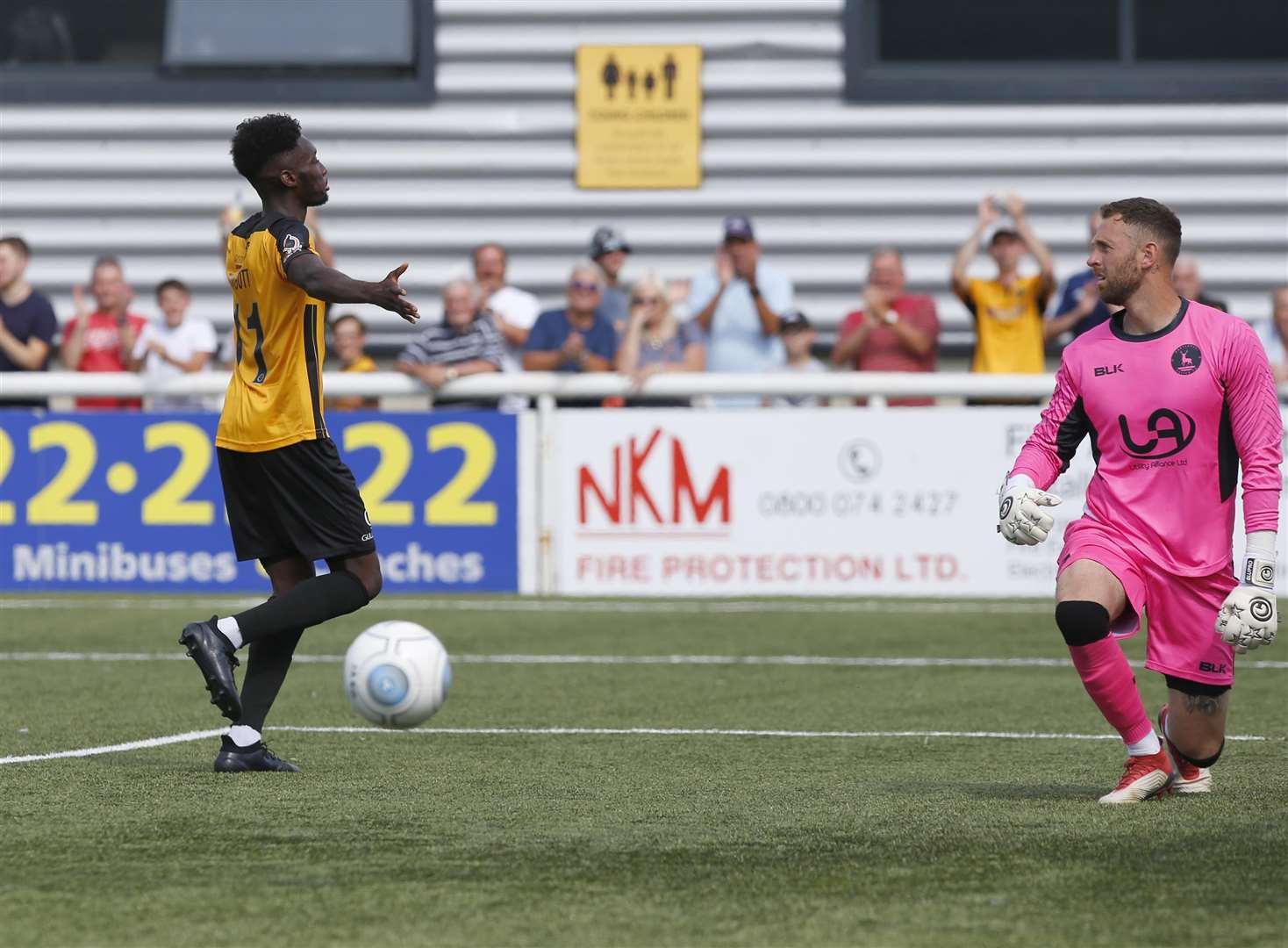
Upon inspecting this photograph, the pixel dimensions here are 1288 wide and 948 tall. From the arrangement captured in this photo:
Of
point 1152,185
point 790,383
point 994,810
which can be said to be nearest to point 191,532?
point 790,383

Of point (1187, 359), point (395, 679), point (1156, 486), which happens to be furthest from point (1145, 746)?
point (395, 679)

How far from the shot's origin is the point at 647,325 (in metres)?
14.2

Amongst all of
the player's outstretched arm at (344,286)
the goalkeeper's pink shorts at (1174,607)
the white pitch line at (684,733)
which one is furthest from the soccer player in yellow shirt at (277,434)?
the goalkeeper's pink shorts at (1174,607)

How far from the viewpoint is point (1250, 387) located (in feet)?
20.4

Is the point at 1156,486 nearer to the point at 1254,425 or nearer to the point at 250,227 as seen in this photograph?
the point at 1254,425

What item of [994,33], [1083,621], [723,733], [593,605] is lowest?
[593,605]

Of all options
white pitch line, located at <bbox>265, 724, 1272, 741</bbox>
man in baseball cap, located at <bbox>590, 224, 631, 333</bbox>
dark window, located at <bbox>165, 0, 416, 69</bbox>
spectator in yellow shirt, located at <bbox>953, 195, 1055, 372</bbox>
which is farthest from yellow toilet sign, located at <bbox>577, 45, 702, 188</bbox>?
white pitch line, located at <bbox>265, 724, 1272, 741</bbox>

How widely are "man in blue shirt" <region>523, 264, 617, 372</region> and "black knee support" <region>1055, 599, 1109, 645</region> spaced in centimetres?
806

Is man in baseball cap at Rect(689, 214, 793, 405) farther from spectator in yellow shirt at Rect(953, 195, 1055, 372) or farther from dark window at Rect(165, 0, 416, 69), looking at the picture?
dark window at Rect(165, 0, 416, 69)

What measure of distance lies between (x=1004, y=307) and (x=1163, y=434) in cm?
789

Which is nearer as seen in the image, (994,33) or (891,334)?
(891,334)

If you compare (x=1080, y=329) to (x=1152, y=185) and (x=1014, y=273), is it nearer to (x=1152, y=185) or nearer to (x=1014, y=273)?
(x=1014, y=273)

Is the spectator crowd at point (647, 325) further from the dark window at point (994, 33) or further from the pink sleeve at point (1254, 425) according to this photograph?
the pink sleeve at point (1254, 425)

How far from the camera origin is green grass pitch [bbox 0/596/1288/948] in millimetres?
4562
